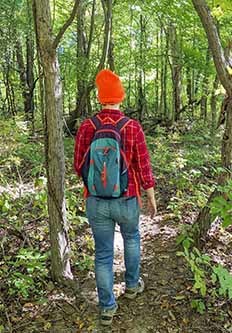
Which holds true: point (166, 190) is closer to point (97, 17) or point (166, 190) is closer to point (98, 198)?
point (98, 198)

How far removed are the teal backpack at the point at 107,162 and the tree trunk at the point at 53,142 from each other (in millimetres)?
394

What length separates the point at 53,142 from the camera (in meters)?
3.29

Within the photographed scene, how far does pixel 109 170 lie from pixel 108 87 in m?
0.61

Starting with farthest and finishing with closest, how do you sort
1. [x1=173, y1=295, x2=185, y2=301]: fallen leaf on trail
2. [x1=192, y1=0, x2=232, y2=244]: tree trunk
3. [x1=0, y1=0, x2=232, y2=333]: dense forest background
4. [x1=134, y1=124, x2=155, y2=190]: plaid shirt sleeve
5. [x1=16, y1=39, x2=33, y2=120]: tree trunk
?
[x1=16, y1=39, x2=33, y2=120]: tree trunk < [x1=192, y1=0, x2=232, y2=244]: tree trunk < [x1=173, y1=295, x2=185, y2=301]: fallen leaf on trail < [x1=0, y1=0, x2=232, y2=333]: dense forest background < [x1=134, y1=124, x2=155, y2=190]: plaid shirt sleeve

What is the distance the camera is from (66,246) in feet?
11.7

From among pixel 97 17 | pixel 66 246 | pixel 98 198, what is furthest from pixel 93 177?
pixel 97 17

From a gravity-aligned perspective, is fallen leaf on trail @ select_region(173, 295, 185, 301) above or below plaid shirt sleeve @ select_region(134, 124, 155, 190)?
below

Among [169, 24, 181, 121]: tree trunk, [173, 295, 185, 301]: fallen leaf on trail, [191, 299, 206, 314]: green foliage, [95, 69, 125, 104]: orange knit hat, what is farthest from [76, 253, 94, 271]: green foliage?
[169, 24, 181, 121]: tree trunk

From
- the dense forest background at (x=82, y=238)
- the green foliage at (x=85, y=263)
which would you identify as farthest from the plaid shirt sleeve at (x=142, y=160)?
the green foliage at (x=85, y=263)

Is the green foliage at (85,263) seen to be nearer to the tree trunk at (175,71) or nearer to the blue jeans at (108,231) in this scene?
the blue jeans at (108,231)

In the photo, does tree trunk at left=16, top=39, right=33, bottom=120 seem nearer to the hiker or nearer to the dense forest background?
the dense forest background

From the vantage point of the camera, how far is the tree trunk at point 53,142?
10.0ft

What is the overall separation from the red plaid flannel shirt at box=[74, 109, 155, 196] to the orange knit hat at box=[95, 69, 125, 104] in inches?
3.5

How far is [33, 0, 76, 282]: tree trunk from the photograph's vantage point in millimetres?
3061
